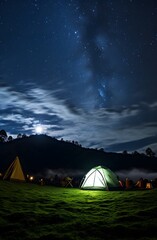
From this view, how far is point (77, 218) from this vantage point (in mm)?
12680

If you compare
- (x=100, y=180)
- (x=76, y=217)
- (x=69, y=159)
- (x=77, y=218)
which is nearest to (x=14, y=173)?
(x=100, y=180)

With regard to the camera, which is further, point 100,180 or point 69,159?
point 69,159

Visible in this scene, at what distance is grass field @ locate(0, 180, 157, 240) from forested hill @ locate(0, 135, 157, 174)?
156m

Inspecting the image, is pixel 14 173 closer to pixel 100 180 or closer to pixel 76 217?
pixel 100 180

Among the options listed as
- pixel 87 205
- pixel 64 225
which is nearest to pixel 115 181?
pixel 87 205

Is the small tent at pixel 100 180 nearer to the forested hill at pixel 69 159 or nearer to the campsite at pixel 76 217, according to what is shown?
the campsite at pixel 76 217

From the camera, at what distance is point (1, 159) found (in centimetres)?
17925

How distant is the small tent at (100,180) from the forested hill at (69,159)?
14701 centimetres

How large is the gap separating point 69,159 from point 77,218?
175m

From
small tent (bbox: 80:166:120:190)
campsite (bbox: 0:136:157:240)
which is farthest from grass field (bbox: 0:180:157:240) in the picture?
small tent (bbox: 80:166:120:190)

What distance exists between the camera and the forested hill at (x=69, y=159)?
176 m

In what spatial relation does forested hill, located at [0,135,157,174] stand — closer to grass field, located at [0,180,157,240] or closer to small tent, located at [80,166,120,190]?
small tent, located at [80,166,120,190]

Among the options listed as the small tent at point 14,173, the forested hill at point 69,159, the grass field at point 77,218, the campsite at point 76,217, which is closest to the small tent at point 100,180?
the campsite at point 76,217

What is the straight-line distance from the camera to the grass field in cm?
1031
